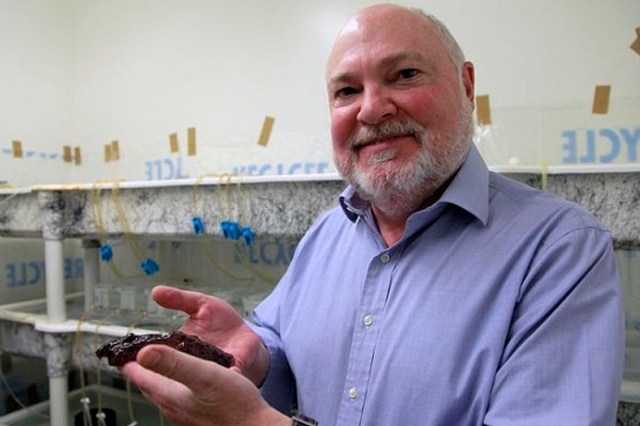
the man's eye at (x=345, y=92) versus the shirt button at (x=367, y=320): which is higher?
the man's eye at (x=345, y=92)

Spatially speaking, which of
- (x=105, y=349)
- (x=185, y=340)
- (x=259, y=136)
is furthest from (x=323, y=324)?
(x=259, y=136)

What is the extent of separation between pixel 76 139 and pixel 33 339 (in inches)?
43.2

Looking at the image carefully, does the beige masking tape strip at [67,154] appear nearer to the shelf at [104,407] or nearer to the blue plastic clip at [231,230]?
the shelf at [104,407]

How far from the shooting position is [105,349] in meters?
0.74

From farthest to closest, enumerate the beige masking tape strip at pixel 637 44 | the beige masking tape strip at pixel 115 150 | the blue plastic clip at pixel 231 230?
1. the beige masking tape strip at pixel 115 150
2. the beige masking tape strip at pixel 637 44
3. the blue plastic clip at pixel 231 230

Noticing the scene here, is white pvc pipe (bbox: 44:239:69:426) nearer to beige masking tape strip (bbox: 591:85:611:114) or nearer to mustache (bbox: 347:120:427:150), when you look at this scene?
mustache (bbox: 347:120:427:150)

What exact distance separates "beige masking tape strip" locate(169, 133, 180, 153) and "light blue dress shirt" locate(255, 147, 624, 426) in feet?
4.63

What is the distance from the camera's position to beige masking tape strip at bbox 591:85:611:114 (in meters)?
1.38

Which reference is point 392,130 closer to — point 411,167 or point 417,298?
point 411,167

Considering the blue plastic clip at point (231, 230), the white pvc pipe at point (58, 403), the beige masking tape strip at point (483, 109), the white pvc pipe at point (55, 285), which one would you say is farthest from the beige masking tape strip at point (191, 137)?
the beige masking tape strip at point (483, 109)

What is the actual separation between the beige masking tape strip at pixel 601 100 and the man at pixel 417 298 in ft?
2.72

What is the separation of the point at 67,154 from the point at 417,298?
2171 millimetres

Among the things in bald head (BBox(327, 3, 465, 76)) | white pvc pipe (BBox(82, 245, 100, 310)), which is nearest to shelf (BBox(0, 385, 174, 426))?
white pvc pipe (BBox(82, 245, 100, 310))

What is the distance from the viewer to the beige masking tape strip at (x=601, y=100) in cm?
138
